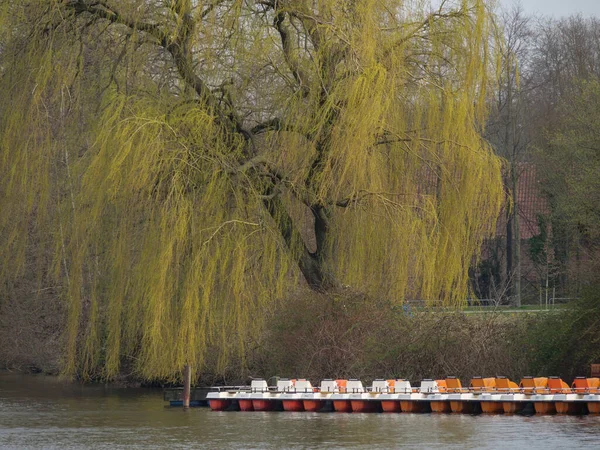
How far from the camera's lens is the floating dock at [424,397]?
25.6 m

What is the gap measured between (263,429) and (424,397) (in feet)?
14.5

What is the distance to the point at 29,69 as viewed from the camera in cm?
2725

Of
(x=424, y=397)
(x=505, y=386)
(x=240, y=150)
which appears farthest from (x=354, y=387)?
(x=240, y=150)

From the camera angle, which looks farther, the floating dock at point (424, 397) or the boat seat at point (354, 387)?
the boat seat at point (354, 387)

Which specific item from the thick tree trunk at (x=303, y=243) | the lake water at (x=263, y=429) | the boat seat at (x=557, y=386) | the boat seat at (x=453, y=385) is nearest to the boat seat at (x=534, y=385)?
the boat seat at (x=557, y=386)

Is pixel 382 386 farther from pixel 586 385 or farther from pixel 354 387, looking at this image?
pixel 586 385

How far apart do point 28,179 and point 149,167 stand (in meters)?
3.57

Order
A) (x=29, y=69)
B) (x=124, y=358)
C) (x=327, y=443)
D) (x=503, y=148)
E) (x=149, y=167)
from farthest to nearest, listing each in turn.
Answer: (x=503, y=148)
(x=124, y=358)
(x=29, y=69)
(x=149, y=167)
(x=327, y=443)

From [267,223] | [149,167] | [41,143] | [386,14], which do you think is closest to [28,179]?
[41,143]

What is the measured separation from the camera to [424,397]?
26.5 metres

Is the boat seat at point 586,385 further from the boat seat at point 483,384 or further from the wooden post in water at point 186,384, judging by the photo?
the wooden post in water at point 186,384

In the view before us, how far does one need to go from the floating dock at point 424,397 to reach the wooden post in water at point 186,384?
55 cm

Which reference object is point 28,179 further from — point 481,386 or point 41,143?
point 481,386

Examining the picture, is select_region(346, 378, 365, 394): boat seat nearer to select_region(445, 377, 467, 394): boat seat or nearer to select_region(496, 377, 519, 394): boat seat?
select_region(445, 377, 467, 394): boat seat
